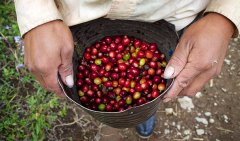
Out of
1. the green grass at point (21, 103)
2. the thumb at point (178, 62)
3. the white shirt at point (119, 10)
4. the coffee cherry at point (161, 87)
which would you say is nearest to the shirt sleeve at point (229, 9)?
the white shirt at point (119, 10)

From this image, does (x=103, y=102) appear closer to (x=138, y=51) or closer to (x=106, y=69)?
(x=106, y=69)

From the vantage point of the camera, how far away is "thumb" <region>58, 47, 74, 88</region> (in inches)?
60.3

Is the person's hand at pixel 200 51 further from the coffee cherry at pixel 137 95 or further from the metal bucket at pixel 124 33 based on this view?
the coffee cherry at pixel 137 95

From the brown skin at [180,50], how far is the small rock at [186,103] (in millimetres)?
1247

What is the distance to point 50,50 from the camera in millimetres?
1479

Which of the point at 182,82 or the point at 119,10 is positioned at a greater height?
the point at 119,10

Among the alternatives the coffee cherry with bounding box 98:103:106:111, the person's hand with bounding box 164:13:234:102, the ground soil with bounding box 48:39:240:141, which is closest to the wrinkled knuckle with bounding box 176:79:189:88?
the person's hand with bounding box 164:13:234:102

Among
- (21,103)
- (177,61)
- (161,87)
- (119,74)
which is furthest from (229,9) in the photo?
(21,103)

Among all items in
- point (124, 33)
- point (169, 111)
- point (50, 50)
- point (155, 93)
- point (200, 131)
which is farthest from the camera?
point (169, 111)

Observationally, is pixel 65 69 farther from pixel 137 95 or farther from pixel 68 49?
pixel 137 95

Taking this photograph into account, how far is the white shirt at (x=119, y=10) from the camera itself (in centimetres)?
150

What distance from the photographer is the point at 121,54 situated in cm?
218

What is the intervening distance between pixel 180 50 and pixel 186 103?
134cm

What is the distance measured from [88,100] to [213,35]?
0.90 metres
